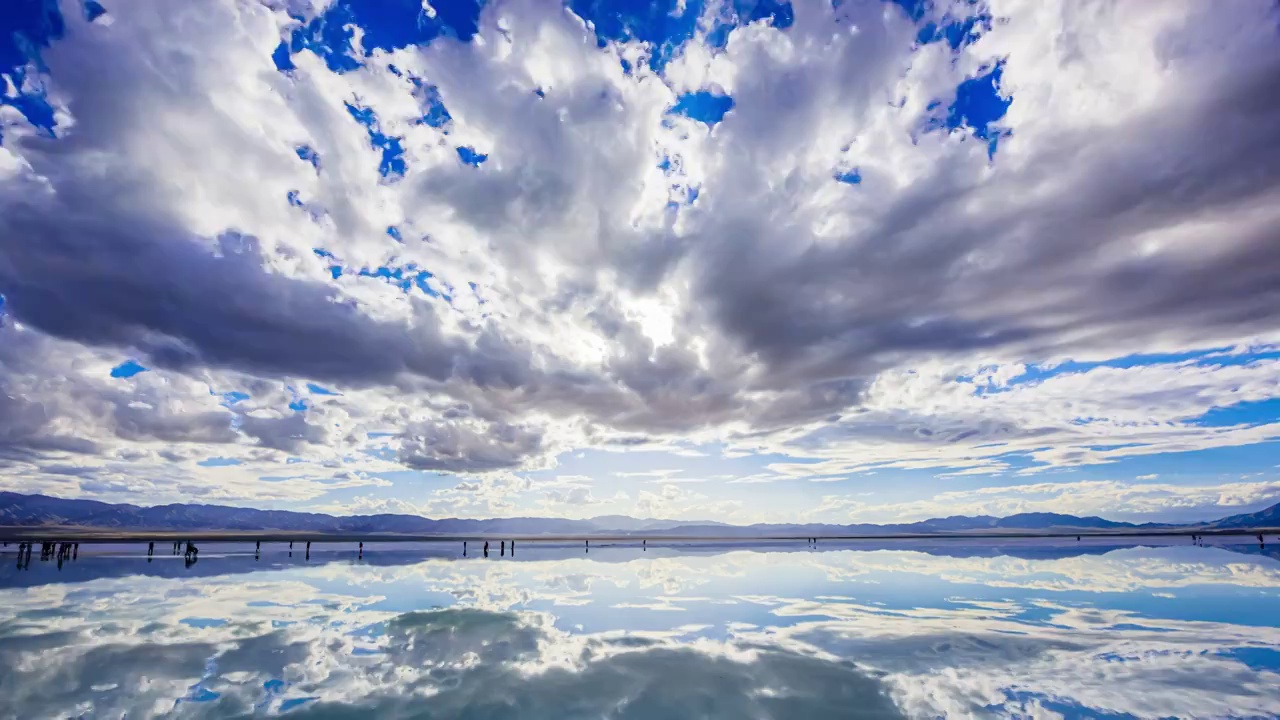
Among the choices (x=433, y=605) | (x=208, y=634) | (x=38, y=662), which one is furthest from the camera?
(x=433, y=605)

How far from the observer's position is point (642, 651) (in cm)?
2681

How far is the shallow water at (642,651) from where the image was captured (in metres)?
19.5

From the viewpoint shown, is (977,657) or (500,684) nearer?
(500,684)

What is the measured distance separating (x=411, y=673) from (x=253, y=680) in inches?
220

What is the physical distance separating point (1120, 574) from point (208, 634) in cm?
7972

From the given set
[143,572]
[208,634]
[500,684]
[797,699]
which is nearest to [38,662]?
[208,634]

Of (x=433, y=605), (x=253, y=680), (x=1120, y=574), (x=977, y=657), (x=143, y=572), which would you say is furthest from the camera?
(x=143, y=572)

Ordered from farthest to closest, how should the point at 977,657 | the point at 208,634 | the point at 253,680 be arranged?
1. the point at 208,634
2. the point at 977,657
3. the point at 253,680

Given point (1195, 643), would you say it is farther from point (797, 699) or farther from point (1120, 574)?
point (1120, 574)

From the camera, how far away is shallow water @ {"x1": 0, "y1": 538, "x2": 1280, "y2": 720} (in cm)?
1947

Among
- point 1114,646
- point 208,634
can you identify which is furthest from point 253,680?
point 1114,646

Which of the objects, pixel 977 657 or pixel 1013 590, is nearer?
pixel 977 657

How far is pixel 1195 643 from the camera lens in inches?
1078

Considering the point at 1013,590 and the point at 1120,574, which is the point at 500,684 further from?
the point at 1120,574
